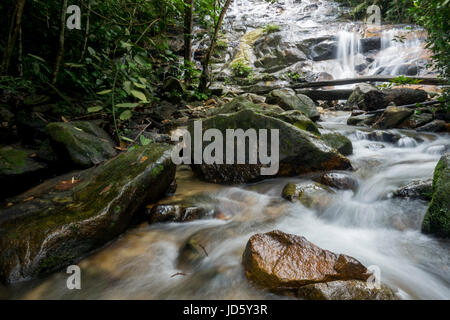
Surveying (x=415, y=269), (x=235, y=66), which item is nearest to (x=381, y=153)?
(x=415, y=269)

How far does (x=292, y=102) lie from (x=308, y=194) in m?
4.02

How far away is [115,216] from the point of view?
2.20 metres

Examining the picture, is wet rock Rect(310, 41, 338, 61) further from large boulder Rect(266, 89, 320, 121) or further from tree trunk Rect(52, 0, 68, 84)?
tree trunk Rect(52, 0, 68, 84)

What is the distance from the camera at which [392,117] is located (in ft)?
19.4

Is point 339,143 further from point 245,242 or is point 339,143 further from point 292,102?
point 245,242

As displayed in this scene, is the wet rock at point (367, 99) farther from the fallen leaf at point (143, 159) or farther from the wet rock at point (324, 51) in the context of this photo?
the wet rock at point (324, 51)

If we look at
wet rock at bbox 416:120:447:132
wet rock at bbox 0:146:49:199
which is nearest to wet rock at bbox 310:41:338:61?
wet rock at bbox 416:120:447:132

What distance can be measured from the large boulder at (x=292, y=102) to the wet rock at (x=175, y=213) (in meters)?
4.51

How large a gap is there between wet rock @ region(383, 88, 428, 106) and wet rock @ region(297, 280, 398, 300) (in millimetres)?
6884

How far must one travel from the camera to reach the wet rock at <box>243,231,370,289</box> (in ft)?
5.22

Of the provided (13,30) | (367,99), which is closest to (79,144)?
(13,30)
